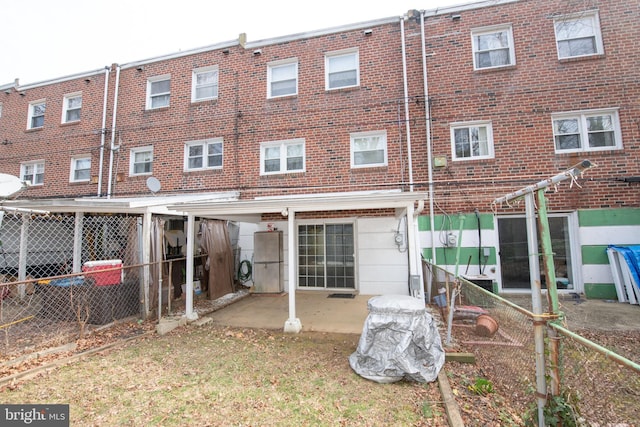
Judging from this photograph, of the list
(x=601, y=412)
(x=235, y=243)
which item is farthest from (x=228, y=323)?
(x=601, y=412)

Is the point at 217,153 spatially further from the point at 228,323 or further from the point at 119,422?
the point at 119,422

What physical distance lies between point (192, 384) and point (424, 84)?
30.1 ft

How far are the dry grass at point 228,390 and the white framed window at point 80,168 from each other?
9.61m

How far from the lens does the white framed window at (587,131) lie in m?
7.69

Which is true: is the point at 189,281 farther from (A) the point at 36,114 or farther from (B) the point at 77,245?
(A) the point at 36,114

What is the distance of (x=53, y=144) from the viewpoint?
11680 mm

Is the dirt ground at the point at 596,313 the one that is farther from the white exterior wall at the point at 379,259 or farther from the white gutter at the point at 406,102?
the white gutter at the point at 406,102

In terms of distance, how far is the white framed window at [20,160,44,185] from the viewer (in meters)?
11.9

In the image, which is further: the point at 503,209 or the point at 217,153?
the point at 217,153

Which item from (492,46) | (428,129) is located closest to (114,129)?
(428,129)

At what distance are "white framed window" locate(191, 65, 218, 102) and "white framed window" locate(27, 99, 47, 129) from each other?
7.18m

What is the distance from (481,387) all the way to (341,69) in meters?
9.24

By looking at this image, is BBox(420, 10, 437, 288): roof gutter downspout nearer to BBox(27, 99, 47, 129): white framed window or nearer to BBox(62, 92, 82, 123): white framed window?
BBox(62, 92, 82, 123): white framed window

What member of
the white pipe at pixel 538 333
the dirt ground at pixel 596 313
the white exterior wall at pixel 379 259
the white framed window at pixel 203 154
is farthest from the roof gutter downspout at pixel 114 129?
the dirt ground at pixel 596 313
